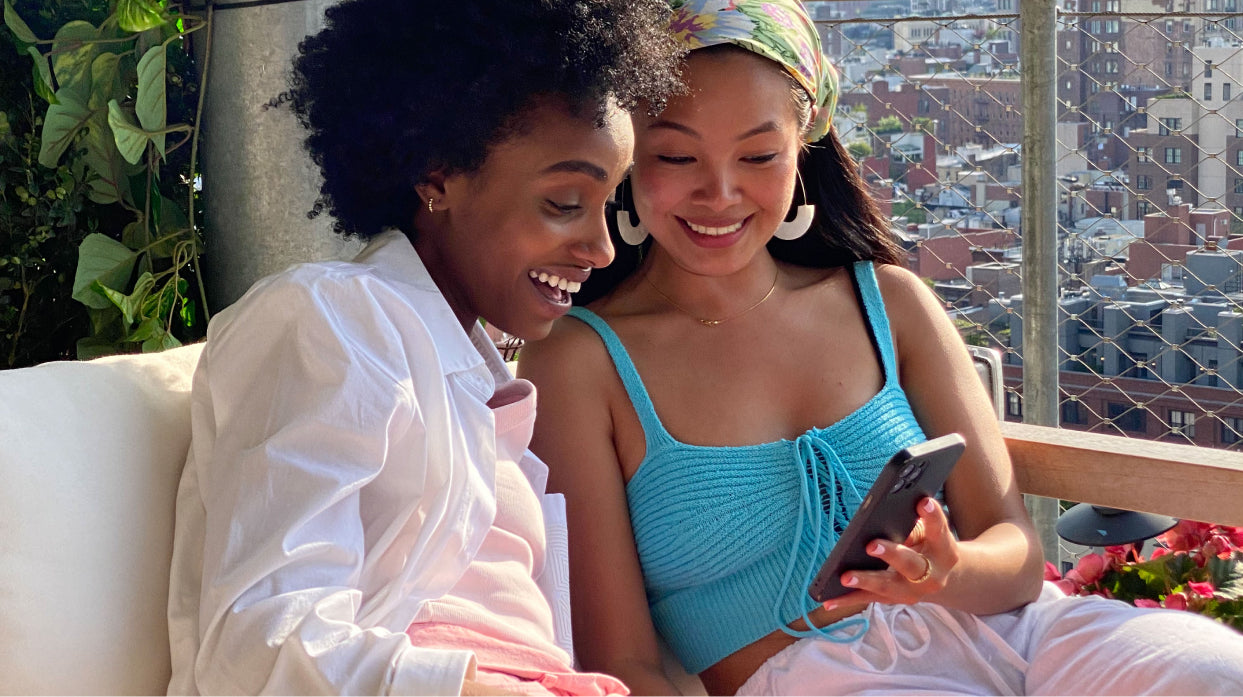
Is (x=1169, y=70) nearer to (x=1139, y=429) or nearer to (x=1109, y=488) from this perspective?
(x=1139, y=429)

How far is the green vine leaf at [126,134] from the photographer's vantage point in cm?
213

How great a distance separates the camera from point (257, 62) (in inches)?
83.7

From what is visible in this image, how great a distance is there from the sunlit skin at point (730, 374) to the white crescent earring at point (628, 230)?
Answer: 2.7 inches

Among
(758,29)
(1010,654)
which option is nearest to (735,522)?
(1010,654)

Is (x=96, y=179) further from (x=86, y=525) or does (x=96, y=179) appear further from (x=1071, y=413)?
(x=1071, y=413)

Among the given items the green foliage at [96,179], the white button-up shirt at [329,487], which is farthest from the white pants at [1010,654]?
the green foliage at [96,179]

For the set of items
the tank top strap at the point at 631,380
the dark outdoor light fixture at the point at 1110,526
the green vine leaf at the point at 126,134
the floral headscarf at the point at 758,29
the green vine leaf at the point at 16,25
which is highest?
the green vine leaf at the point at 16,25

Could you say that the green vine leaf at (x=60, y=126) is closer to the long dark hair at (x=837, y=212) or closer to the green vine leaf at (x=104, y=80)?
the green vine leaf at (x=104, y=80)

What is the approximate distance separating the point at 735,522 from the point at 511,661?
0.56 meters

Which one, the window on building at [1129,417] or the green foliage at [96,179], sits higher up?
the green foliage at [96,179]

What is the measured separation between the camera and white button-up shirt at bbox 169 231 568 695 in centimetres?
116

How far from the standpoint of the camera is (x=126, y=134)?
2.15 m

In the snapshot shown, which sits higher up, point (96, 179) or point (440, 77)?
point (440, 77)

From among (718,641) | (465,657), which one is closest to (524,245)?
(465,657)
